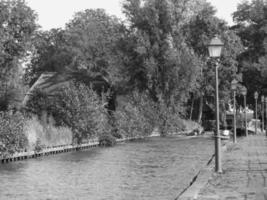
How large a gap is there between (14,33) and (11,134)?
31.6 meters

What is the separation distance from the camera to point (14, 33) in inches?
2319

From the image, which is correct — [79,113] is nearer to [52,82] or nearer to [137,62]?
[137,62]

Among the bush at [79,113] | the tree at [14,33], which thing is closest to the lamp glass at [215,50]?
the bush at [79,113]

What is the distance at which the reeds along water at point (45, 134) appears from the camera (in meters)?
31.8

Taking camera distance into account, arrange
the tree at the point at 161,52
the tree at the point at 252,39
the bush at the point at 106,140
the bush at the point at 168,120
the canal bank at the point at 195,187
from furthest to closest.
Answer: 1. the tree at the point at 252,39
2. the tree at the point at 161,52
3. the bush at the point at 168,120
4. the bush at the point at 106,140
5. the canal bank at the point at 195,187

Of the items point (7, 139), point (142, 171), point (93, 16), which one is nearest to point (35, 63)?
point (93, 16)

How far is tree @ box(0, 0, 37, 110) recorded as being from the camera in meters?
57.5

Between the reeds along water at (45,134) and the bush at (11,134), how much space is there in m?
1.08

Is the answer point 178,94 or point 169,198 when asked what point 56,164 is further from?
point 178,94

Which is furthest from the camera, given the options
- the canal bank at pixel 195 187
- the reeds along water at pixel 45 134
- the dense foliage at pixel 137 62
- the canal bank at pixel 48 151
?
the dense foliage at pixel 137 62

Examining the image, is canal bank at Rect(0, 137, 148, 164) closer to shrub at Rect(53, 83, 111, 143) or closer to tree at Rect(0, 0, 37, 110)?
shrub at Rect(53, 83, 111, 143)

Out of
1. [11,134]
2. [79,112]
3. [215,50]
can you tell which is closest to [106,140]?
[79,112]

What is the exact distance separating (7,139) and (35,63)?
7642 centimetres

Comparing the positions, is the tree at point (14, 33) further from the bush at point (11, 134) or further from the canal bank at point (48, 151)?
the bush at point (11, 134)
